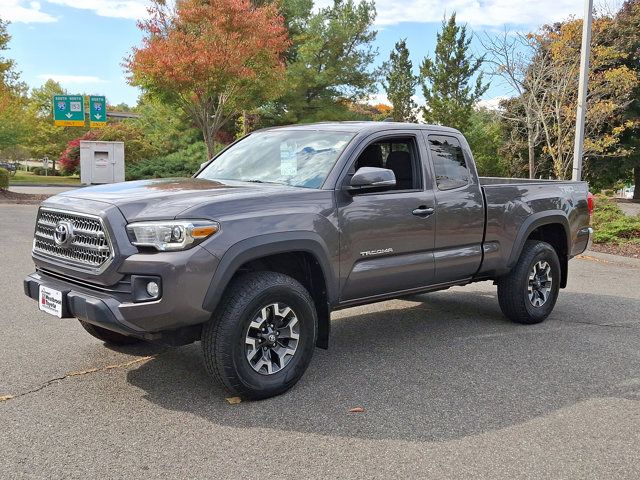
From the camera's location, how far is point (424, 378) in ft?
15.5

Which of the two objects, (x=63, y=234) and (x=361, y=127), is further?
(x=361, y=127)

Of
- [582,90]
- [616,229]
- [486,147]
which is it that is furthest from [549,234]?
[486,147]

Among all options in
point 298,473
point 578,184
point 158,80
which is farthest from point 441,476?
point 158,80

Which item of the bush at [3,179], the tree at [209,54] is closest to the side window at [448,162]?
the tree at [209,54]

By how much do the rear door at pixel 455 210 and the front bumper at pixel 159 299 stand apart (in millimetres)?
2294

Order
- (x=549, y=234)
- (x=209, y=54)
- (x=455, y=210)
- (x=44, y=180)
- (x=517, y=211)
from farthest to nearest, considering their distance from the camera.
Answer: (x=44, y=180) < (x=209, y=54) < (x=549, y=234) < (x=517, y=211) < (x=455, y=210)

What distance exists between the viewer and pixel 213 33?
1898 centimetres

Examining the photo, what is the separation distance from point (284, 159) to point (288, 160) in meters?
0.05

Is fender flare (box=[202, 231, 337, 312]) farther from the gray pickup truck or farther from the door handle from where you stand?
the door handle

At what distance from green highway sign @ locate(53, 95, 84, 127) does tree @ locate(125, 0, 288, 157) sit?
16.8 metres

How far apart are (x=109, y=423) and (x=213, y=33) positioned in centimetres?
1696

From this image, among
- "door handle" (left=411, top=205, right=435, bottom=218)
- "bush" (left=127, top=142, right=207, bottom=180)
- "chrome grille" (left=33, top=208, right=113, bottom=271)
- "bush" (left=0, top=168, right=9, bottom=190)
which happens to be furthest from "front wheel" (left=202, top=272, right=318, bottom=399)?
"bush" (left=127, top=142, right=207, bottom=180)

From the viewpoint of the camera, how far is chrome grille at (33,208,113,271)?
12.8 ft

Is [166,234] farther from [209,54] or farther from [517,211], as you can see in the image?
[209,54]
